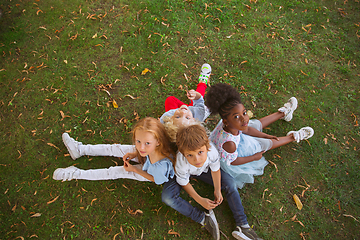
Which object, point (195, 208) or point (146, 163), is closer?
point (146, 163)

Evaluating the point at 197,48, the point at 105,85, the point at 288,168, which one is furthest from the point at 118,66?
the point at 288,168

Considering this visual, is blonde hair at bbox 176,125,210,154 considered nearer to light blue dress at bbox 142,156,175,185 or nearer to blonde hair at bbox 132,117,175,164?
blonde hair at bbox 132,117,175,164

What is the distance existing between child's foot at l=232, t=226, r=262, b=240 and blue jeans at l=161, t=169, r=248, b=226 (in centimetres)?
10

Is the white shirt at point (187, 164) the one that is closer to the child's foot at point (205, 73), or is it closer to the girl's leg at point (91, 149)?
the girl's leg at point (91, 149)

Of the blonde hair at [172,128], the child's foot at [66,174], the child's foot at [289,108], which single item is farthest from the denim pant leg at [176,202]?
the child's foot at [289,108]

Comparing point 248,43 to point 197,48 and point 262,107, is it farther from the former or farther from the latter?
point 262,107

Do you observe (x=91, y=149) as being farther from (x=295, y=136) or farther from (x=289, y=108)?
(x=289, y=108)

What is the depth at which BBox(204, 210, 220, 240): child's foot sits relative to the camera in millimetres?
3611

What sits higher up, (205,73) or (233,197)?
(205,73)

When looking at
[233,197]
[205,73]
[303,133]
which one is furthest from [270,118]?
[233,197]

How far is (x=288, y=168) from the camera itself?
4168mm

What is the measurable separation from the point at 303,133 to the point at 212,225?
2549 millimetres

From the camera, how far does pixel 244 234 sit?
3.58 m

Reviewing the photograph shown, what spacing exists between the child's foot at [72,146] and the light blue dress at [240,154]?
2632mm
